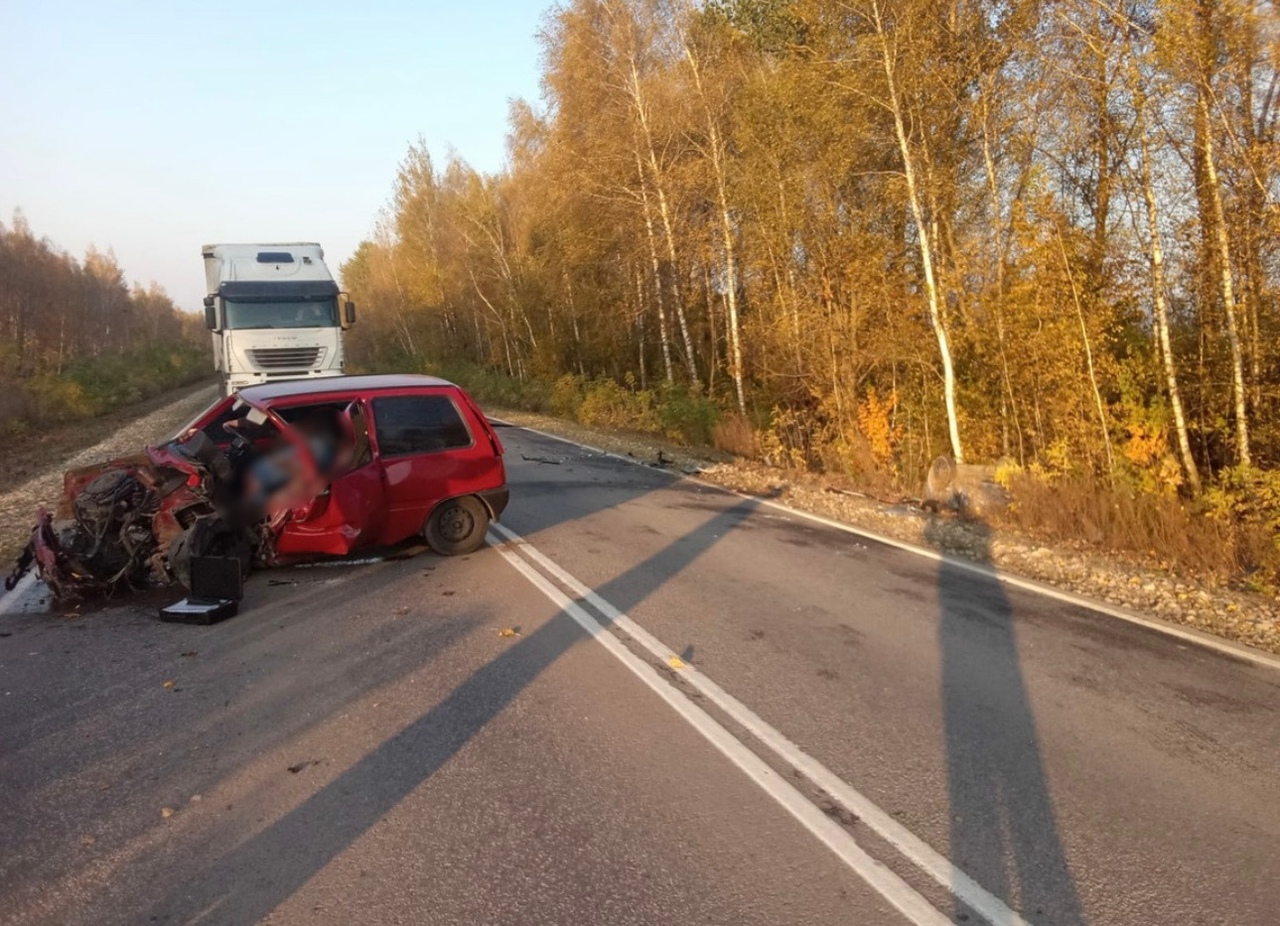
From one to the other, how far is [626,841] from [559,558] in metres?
5.41

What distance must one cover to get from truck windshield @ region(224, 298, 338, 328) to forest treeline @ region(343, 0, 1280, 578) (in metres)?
8.21

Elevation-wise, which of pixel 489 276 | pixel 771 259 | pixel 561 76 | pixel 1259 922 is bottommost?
pixel 1259 922

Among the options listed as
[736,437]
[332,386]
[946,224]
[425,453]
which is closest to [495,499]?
[425,453]

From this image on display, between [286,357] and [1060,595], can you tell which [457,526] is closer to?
[1060,595]

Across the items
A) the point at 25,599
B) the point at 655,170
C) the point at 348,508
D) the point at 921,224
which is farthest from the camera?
the point at 655,170

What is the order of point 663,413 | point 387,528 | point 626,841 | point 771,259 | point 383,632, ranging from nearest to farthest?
point 626,841
point 383,632
point 387,528
point 771,259
point 663,413

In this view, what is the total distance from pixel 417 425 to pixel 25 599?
3.63 metres

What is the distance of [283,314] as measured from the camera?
63.7 feet

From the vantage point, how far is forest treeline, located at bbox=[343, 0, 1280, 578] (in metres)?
10.3

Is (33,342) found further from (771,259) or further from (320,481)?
(320,481)

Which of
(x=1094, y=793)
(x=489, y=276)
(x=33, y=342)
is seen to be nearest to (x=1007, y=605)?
(x=1094, y=793)

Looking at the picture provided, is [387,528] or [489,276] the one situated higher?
[489,276]

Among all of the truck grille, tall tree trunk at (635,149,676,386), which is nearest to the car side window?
the truck grille

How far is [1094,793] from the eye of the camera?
4.27 m
